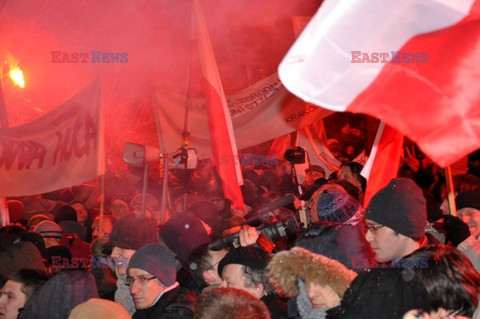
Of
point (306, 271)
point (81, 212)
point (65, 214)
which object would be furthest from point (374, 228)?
point (81, 212)

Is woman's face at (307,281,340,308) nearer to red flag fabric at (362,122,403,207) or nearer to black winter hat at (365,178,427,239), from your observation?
black winter hat at (365,178,427,239)

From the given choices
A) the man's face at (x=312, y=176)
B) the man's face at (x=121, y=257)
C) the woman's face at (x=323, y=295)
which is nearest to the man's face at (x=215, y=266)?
the man's face at (x=121, y=257)

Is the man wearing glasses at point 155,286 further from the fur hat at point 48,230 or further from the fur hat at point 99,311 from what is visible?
the fur hat at point 48,230

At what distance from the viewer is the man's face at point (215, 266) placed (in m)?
3.58

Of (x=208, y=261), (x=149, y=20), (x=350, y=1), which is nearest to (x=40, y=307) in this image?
(x=208, y=261)

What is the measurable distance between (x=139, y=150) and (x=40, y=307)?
182 centimetres

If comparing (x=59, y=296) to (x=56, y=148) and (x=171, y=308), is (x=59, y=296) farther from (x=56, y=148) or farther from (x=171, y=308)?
(x=56, y=148)

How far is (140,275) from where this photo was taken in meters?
3.54

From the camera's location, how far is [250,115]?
6.70 m

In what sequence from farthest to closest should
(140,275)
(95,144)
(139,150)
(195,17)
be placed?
1. (195,17)
2. (95,144)
3. (139,150)
4. (140,275)

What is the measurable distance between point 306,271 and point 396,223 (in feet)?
1.76

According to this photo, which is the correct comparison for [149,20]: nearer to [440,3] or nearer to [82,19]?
[82,19]

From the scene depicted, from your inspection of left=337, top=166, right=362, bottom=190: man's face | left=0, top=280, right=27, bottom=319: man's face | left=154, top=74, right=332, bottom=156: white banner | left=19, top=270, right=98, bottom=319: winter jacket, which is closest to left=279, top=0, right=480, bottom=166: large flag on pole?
left=19, top=270, right=98, bottom=319: winter jacket

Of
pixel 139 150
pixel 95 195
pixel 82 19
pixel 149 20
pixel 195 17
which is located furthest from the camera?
pixel 82 19
